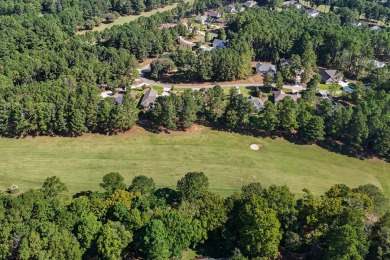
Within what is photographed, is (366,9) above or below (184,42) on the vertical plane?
below

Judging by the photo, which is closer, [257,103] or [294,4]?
[257,103]

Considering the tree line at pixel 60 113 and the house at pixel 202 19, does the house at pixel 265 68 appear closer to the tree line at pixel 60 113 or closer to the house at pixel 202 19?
the tree line at pixel 60 113

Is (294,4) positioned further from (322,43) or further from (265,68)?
(265,68)

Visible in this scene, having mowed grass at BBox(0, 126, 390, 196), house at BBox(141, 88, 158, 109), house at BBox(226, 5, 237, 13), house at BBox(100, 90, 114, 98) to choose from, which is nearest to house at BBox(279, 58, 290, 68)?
mowed grass at BBox(0, 126, 390, 196)

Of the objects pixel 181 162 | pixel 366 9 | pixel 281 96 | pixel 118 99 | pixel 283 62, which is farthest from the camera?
pixel 366 9

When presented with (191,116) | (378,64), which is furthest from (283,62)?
(191,116)
